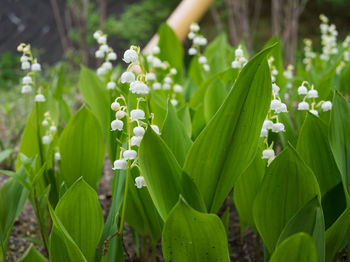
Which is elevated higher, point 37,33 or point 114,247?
point 37,33

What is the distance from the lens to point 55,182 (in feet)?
5.13

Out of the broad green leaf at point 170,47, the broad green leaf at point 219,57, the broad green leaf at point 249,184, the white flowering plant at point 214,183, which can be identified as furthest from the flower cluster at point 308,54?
the broad green leaf at point 249,184

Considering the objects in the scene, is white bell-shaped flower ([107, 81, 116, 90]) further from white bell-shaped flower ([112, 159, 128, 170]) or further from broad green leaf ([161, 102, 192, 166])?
white bell-shaped flower ([112, 159, 128, 170])

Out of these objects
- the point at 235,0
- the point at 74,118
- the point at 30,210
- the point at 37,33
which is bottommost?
the point at 30,210

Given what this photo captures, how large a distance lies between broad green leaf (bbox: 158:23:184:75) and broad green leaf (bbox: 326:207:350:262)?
51.1 inches

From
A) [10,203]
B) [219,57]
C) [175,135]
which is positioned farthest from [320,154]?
[219,57]

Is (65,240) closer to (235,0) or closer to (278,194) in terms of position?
(278,194)

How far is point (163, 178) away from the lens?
96cm

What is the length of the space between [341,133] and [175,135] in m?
0.45

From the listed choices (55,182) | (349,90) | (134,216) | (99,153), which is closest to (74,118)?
(99,153)

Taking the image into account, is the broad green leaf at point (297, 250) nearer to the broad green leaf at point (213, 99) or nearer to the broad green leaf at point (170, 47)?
the broad green leaf at point (213, 99)

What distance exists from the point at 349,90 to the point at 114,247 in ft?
5.56

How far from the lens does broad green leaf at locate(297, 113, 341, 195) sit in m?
1.11

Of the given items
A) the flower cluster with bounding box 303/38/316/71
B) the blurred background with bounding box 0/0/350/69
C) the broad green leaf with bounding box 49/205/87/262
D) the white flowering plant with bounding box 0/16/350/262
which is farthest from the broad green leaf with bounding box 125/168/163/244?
the blurred background with bounding box 0/0/350/69
